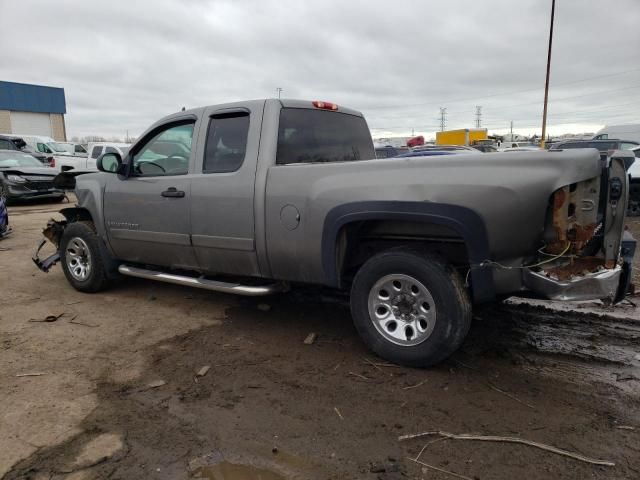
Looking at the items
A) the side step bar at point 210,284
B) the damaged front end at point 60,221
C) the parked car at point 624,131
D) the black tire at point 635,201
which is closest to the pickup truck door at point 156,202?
the side step bar at point 210,284

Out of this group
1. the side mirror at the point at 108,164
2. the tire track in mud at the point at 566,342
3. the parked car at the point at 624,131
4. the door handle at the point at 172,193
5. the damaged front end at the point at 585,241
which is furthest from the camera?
the parked car at the point at 624,131

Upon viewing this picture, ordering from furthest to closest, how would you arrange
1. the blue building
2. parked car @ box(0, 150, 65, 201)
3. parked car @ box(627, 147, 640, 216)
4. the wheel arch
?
the blue building → parked car @ box(0, 150, 65, 201) → parked car @ box(627, 147, 640, 216) → the wheel arch

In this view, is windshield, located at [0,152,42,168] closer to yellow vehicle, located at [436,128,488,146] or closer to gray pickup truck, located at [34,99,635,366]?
gray pickup truck, located at [34,99,635,366]

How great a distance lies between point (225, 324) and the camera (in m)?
4.61

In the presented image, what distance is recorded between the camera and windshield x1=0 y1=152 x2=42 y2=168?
14.3 meters

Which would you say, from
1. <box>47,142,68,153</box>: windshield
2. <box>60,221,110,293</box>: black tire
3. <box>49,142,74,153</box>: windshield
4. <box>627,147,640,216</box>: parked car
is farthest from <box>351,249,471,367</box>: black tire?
<box>49,142,74,153</box>: windshield

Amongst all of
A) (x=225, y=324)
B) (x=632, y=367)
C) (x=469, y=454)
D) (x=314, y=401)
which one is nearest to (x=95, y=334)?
(x=225, y=324)

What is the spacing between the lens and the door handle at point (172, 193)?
4475 millimetres

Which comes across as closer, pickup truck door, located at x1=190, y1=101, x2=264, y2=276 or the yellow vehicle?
pickup truck door, located at x1=190, y1=101, x2=264, y2=276

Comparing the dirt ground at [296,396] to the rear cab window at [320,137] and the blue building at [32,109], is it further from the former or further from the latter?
the blue building at [32,109]

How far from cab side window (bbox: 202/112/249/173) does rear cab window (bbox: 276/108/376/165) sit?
0.35 meters

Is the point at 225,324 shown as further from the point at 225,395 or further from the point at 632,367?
the point at 632,367

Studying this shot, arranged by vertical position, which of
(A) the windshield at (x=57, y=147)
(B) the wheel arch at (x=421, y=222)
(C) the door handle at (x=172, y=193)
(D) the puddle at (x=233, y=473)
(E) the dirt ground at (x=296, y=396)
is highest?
(A) the windshield at (x=57, y=147)

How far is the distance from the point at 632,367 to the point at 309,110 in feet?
10.8
